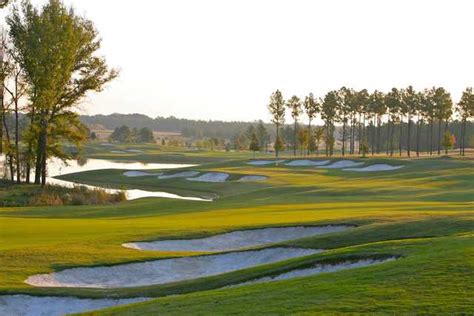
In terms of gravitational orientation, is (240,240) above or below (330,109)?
below

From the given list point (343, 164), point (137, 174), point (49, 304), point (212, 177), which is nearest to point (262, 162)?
point (343, 164)

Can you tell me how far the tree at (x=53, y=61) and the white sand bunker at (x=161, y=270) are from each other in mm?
30770

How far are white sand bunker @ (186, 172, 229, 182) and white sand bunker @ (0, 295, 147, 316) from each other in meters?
53.0

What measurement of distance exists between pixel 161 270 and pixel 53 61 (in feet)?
108

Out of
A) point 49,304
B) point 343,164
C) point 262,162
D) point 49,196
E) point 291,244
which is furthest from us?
point 262,162

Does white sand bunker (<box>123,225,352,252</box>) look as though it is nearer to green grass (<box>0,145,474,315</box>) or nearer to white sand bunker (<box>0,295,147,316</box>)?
green grass (<box>0,145,474,315</box>)

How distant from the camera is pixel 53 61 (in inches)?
1946

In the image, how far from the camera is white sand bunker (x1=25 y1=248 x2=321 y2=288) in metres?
19.0

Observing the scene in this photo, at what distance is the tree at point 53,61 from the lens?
49.1 metres

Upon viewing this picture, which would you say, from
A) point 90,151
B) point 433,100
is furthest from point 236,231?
point 90,151

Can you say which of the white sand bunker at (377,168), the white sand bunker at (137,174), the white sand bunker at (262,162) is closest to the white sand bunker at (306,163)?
the white sand bunker at (262,162)

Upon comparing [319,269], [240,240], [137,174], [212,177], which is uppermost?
[319,269]

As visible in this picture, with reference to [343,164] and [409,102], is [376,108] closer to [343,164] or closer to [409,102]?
[409,102]

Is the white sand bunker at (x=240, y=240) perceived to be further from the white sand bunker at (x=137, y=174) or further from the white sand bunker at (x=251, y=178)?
the white sand bunker at (x=137, y=174)
